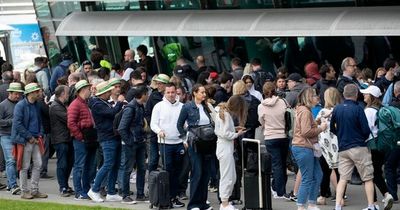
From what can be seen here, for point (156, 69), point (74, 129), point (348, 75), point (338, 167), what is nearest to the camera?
point (338, 167)

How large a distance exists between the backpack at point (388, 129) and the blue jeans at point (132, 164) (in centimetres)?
349

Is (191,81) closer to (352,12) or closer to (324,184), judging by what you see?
(352,12)

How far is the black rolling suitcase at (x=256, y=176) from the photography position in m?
16.9

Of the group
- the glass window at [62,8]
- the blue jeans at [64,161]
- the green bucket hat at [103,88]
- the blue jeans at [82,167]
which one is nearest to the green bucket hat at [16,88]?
the blue jeans at [64,161]

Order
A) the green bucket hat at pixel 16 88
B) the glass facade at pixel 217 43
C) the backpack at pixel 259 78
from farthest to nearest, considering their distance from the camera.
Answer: the glass facade at pixel 217 43 → the backpack at pixel 259 78 → the green bucket hat at pixel 16 88

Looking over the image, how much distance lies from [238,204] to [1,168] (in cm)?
525

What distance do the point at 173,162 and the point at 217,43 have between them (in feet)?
31.6

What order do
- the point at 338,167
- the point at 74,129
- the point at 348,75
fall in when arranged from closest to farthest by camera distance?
the point at 338,167 → the point at 74,129 → the point at 348,75

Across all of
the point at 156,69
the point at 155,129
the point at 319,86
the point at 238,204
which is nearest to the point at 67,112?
the point at 155,129

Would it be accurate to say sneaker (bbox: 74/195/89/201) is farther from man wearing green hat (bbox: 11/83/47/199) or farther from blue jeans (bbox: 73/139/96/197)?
man wearing green hat (bbox: 11/83/47/199)

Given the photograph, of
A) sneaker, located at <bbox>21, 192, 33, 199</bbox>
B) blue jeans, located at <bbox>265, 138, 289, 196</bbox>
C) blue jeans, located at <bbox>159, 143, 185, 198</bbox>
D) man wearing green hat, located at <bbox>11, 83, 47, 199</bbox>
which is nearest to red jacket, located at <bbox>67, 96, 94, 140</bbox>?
man wearing green hat, located at <bbox>11, 83, 47, 199</bbox>

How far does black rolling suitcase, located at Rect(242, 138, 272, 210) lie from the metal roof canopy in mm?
6137

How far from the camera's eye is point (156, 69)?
28.6m

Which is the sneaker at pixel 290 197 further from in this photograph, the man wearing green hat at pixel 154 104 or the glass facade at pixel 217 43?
the glass facade at pixel 217 43
